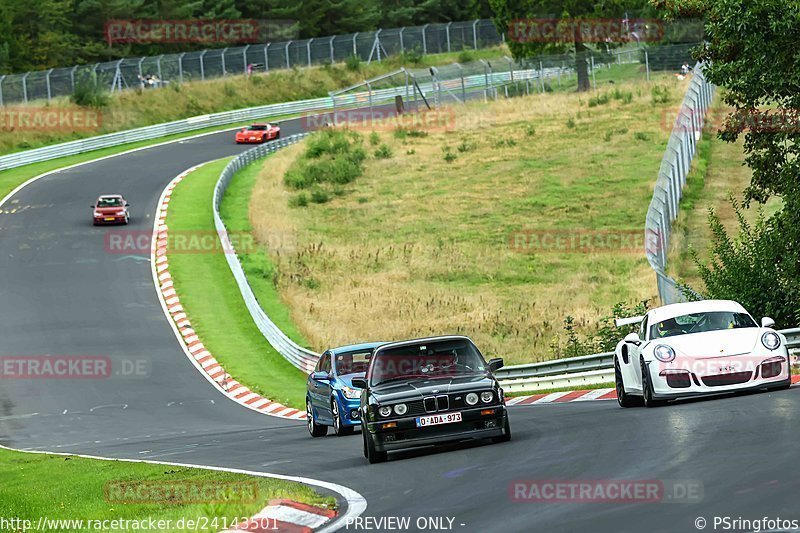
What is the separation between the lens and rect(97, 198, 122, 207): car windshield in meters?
51.2

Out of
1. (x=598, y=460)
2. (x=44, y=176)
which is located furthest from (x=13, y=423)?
(x=44, y=176)

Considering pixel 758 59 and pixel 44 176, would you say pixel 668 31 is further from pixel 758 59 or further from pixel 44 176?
pixel 758 59

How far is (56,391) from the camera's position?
31.8 meters

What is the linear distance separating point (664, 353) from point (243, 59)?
2973 inches

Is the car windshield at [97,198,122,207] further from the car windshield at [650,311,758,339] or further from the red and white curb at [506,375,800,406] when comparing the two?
the car windshield at [650,311,758,339]

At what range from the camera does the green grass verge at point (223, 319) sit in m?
32.9

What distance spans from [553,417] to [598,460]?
5793 mm

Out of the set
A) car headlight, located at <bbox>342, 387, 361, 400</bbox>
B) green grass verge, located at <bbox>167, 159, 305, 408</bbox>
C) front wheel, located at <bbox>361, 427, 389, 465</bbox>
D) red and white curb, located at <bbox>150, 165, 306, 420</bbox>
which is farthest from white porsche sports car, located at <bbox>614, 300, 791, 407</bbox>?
green grass verge, located at <bbox>167, 159, 305, 408</bbox>

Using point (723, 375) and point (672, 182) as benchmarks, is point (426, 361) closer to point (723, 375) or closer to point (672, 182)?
point (723, 375)

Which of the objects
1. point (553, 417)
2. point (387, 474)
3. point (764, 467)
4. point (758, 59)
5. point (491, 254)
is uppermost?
point (758, 59)

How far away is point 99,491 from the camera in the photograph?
1527 centimetres

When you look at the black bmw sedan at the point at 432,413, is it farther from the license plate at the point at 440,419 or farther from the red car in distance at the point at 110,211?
the red car in distance at the point at 110,211

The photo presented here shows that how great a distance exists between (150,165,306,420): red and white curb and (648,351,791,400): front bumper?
1197 centimetres

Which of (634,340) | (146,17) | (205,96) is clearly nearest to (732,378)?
(634,340)
